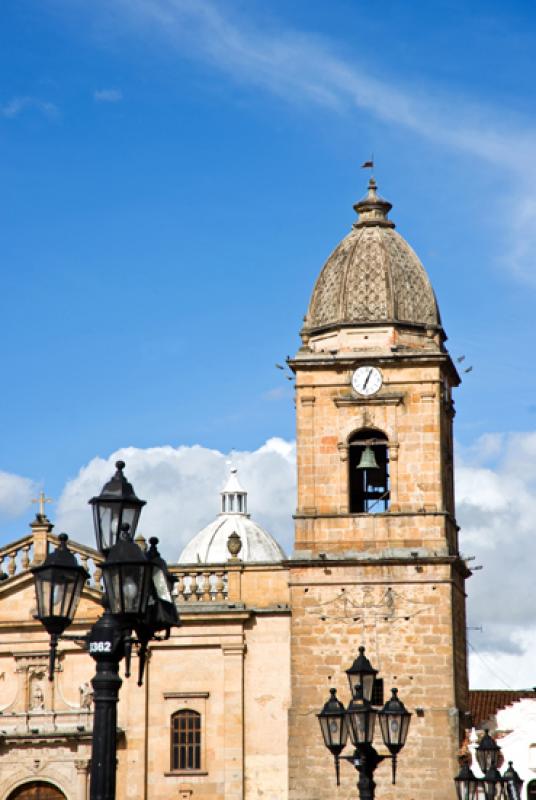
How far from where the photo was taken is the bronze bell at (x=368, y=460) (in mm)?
37469

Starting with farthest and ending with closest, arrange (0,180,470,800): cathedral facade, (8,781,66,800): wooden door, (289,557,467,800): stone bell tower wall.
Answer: (8,781,66,800): wooden door, (0,180,470,800): cathedral facade, (289,557,467,800): stone bell tower wall

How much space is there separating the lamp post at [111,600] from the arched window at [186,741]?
76.0 feet

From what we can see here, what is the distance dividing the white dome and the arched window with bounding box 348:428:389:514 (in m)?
17.6

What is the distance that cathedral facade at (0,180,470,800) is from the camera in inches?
1447

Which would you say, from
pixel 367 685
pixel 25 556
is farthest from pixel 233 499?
pixel 367 685

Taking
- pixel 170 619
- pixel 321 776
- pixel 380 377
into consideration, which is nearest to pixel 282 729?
pixel 321 776

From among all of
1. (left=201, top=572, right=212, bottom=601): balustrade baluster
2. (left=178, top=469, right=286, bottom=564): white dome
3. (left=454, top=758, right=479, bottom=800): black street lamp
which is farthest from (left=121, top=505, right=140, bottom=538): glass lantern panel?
(left=178, top=469, right=286, bottom=564): white dome

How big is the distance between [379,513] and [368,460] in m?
1.27

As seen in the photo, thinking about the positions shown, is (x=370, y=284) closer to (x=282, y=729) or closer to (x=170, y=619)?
(x=282, y=729)

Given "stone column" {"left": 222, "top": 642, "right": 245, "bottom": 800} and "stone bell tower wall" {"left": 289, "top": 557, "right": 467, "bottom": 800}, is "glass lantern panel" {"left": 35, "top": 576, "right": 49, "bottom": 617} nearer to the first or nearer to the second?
"stone bell tower wall" {"left": 289, "top": 557, "right": 467, "bottom": 800}

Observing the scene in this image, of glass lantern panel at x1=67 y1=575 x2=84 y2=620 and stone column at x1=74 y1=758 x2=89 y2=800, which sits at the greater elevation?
glass lantern panel at x1=67 y1=575 x2=84 y2=620

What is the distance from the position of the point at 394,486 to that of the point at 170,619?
23323mm

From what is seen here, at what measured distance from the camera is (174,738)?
38.3 metres

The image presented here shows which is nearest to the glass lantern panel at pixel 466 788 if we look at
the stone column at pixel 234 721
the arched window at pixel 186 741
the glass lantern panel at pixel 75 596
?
the stone column at pixel 234 721
